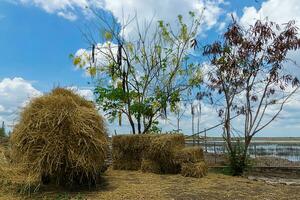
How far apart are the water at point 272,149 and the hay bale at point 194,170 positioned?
3.91 meters

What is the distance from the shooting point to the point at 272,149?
16156mm

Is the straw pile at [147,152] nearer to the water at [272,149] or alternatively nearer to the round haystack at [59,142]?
the round haystack at [59,142]

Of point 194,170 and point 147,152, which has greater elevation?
point 147,152

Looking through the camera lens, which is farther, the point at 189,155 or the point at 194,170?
the point at 189,155

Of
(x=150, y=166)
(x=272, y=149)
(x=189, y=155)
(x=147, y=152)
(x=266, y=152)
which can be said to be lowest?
(x=150, y=166)

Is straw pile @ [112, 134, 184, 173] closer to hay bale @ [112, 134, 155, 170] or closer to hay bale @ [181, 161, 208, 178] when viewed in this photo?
hay bale @ [112, 134, 155, 170]

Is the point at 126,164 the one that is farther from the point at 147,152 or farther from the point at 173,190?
the point at 173,190

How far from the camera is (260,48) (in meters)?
13.4

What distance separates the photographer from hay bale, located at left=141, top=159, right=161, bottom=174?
40.7 feet

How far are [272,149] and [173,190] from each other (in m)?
7.95

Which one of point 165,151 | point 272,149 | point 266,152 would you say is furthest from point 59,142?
point 272,149

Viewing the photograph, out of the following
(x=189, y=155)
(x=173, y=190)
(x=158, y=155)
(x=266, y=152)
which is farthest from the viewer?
(x=266, y=152)

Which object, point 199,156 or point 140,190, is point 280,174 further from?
point 140,190

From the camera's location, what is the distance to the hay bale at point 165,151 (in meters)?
12.2
